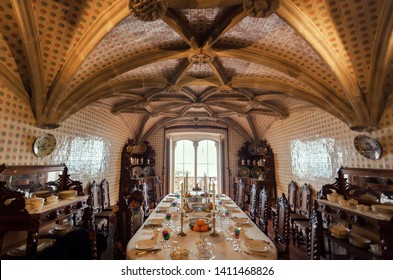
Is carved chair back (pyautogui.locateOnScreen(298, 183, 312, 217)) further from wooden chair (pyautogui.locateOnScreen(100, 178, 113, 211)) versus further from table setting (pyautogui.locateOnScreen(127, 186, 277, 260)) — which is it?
wooden chair (pyautogui.locateOnScreen(100, 178, 113, 211))

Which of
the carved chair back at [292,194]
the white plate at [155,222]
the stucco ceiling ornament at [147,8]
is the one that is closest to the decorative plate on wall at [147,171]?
the white plate at [155,222]

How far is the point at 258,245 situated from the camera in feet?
8.13

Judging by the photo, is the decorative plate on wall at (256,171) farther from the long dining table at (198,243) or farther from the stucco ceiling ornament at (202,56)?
the stucco ceiling ornament at (202,56)

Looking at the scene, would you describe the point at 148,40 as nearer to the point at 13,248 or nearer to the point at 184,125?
the point at 13,248

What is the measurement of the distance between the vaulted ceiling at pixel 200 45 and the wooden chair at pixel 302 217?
8.78 feet

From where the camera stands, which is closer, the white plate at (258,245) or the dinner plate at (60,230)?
the white plate at (258,245)

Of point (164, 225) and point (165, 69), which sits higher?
point (165, 69)

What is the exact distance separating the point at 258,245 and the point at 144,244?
1507 millimetres

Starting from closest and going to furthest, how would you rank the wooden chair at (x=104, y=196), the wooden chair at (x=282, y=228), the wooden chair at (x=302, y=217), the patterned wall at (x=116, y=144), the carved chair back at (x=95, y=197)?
the wooden chair at (x=282, y=228) < the patterned wall at (x=116, y=144) < the wooden chair at (x=302, y=217) < the carved chair back at (x=95, y=197) < the wooden chair at (x=104, y=196)

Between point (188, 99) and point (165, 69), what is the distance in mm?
2304

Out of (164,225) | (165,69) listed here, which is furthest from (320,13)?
(164,225)

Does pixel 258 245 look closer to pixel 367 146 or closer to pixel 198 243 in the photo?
pixel 198 243

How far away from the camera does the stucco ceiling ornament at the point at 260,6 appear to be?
2.51m

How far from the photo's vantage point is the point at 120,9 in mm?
2912
